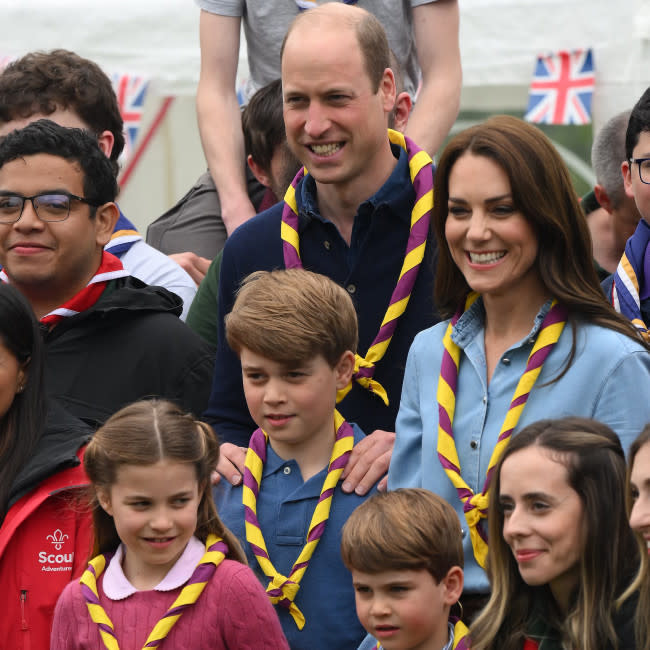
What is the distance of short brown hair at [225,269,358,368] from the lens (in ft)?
13.6

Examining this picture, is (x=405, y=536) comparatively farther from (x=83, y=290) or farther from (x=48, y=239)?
(x=48, y=239)

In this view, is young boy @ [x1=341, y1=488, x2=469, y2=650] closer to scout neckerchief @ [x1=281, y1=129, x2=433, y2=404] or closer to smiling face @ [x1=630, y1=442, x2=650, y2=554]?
smiling face @ [x1=630, y1=442, x2=650, y2=554]

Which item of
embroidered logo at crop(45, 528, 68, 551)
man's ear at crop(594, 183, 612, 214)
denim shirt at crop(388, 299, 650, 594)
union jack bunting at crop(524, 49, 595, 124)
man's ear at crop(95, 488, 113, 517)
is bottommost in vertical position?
embroidered logo at crop(45, 528, 68, 551)

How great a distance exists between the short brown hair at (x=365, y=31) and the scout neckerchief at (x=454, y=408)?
1190 mm

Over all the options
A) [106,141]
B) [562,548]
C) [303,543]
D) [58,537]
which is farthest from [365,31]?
[562,548]

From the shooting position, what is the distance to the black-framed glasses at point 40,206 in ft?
16.4

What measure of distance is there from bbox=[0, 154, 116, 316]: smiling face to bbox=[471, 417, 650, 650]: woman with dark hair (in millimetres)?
2065

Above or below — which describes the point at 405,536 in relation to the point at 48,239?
below

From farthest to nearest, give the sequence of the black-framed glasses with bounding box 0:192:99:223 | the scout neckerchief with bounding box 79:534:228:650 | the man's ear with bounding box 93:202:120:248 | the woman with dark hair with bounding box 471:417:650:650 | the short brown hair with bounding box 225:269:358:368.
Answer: the man's ear with bounding box 93:202:120:248 < the black-framed glasses with bounding box 0:192:99:223 < the short brown hair with bounding box 225:269:358:368 < the scout neckerchief with bounding box 79:534:228:650 < the woman with dark hair with bounding box 471:417:650:650

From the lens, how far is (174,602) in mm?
3801

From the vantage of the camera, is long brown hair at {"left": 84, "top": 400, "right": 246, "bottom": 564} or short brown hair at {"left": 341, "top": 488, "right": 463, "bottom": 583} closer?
short brown hair at {"left": 341, "top": 488, "right": 463, "bottom": 583}

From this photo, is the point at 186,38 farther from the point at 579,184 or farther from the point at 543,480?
the point at 543,480

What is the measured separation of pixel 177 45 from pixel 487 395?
5.26 m

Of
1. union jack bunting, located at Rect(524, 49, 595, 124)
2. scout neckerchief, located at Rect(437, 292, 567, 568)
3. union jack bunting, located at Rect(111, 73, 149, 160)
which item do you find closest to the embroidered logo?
scout neckerchief, located at Rect(437, 292, 567, 568)
